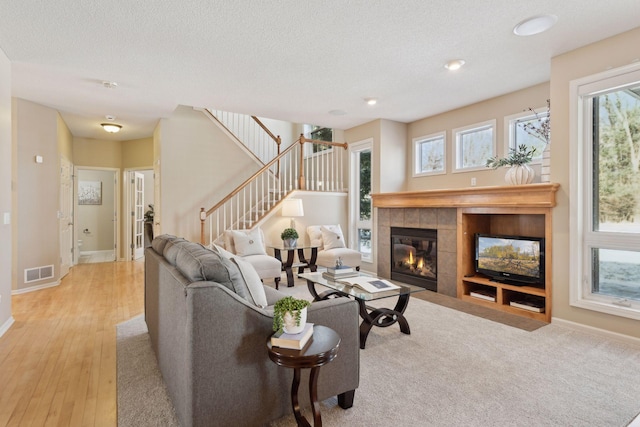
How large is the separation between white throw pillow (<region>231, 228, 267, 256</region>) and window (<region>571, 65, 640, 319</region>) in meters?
3.88

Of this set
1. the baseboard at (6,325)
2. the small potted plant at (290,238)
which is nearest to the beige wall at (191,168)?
the small potted plant at (290,238)

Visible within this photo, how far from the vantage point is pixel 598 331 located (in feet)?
10.0

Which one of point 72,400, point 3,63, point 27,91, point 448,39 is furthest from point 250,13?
point 27,91

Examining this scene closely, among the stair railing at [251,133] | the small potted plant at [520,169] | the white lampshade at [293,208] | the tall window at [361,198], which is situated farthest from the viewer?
the stair railing at [251,133]

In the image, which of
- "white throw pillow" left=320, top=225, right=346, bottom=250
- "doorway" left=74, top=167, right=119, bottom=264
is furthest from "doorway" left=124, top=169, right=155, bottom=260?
"white throw pillow" left=320, top=225, right=346, bottom=250

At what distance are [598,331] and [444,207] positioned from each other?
2.09 metres

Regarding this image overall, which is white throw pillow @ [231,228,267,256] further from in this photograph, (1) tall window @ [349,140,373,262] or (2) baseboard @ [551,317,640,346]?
(2) baseboard @ [551,317,640,346]

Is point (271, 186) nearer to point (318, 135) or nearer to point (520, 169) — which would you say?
point (318, 135)

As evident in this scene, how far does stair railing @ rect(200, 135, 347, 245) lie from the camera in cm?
580

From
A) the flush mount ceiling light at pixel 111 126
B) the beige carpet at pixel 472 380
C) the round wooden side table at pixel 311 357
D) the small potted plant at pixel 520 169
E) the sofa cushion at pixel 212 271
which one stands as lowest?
the beige carpet at pixel 472 380

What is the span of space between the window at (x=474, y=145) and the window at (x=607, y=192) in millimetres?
1453

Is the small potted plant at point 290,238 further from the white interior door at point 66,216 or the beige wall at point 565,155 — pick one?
the white interior door at point 66,216

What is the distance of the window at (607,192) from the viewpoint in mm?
2902

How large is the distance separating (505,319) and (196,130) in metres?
5.61
